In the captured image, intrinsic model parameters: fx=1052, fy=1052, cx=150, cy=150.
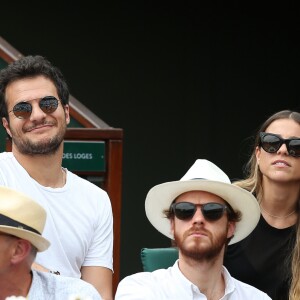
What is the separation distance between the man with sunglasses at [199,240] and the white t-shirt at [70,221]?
34 cm

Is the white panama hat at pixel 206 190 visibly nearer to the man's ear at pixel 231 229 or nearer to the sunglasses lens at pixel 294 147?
the man's ear at pixel 231 229

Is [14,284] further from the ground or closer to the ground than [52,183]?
closer to the ground

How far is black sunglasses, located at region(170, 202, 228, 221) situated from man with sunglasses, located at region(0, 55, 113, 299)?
521mm

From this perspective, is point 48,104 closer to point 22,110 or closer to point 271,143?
point 22,110

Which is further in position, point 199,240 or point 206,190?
point 206,190

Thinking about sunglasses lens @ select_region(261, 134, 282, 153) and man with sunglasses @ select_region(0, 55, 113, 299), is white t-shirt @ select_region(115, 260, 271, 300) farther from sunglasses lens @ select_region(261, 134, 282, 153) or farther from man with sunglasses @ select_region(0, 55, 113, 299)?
sunglasses lens @ select_region(261, 134, 282, 153)

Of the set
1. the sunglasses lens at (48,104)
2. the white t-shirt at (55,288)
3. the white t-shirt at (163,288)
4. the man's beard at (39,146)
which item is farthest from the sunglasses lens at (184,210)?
the sunglasses lens at (48,104)

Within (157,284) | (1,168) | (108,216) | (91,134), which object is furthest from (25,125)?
(91,134)

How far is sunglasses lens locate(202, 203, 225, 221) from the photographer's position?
13.2 feet

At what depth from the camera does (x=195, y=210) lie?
4.04 metres

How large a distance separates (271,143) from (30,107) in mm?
1074

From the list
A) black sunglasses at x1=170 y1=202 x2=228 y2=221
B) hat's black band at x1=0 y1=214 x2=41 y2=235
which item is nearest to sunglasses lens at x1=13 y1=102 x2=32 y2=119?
black sunglasses at x1=170 y1=202 x2=228 y2=221

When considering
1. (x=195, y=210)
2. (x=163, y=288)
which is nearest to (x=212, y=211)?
(x=195, y=210)

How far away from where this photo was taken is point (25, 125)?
441 centimetres
